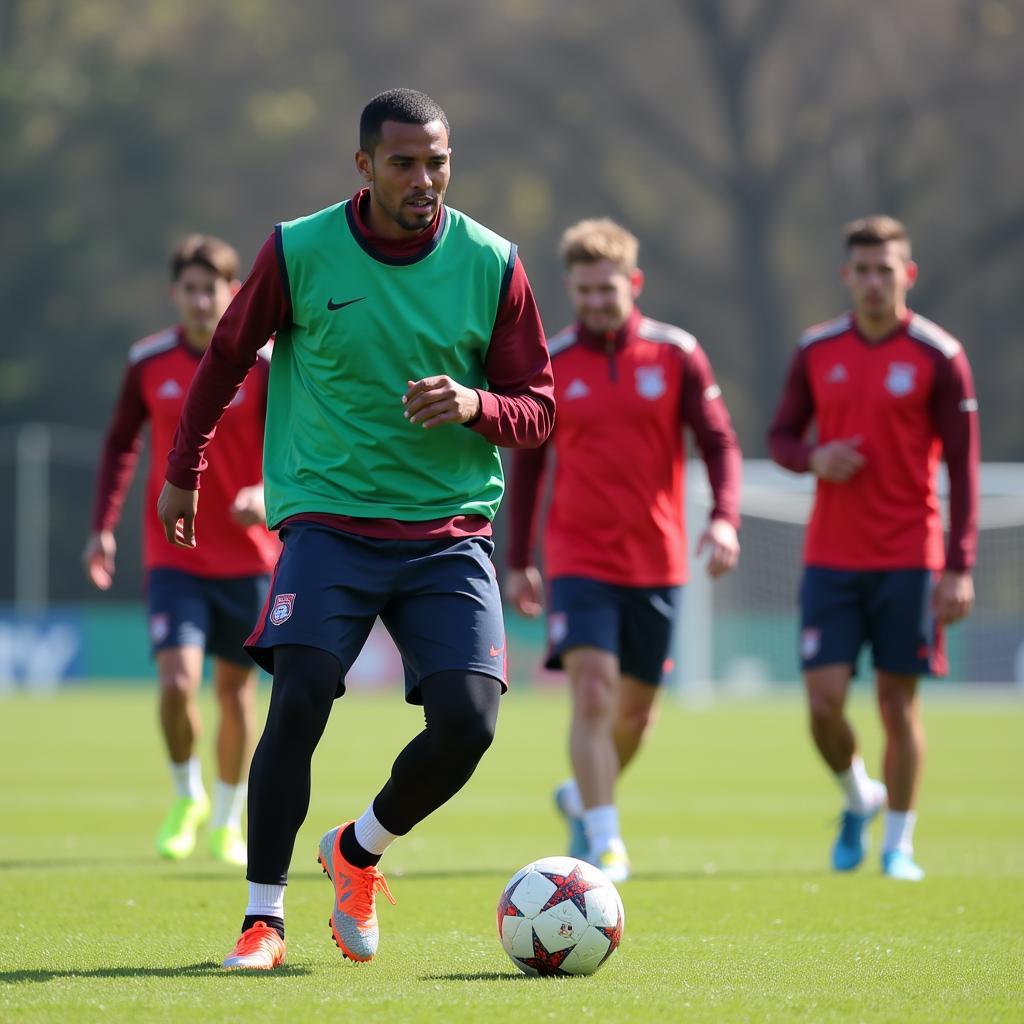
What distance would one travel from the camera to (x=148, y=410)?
935 centimetres

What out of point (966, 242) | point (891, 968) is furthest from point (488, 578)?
point (966, 242)

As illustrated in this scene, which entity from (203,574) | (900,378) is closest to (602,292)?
(900,378)

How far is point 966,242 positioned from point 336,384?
116ft

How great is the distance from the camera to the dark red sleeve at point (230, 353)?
5.62m

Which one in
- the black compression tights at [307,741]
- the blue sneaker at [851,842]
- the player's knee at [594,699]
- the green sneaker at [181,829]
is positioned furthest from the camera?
the green sneaker at [181,829]

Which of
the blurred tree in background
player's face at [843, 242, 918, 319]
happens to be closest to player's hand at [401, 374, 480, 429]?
player's face at [843, 242, 918, 319]

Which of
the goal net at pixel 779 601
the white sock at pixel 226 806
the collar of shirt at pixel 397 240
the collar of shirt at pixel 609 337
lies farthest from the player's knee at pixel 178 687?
the goal net at pixel 779 601

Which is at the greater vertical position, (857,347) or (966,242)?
(966,242)

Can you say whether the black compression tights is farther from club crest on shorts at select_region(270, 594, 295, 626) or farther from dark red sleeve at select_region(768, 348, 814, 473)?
dark red sleeve at select_region(768, 348, 814, 473)

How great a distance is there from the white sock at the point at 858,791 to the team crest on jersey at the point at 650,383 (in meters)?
1.86

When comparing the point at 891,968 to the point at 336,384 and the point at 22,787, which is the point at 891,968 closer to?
the point at 336,384

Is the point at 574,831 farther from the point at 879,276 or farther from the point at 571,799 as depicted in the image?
the point at 879,276

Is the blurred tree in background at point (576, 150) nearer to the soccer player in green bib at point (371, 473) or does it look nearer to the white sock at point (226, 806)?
the white sock at point (226, 806)

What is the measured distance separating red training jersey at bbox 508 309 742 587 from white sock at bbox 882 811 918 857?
139 cm
